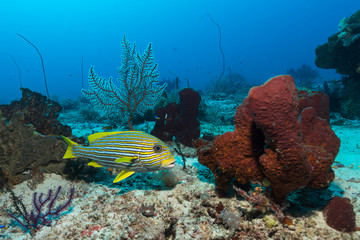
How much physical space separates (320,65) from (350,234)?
461 inches

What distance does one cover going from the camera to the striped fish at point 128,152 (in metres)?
2.68

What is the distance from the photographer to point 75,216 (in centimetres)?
281

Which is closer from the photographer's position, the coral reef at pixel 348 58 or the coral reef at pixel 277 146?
the coral reef at pixel 277 146

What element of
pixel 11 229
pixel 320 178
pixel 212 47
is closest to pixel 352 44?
pixel 320 178

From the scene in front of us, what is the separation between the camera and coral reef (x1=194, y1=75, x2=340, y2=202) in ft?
6.24

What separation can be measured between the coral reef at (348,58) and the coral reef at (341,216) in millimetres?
8692

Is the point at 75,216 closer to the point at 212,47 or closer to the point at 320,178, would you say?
the point at 320,178

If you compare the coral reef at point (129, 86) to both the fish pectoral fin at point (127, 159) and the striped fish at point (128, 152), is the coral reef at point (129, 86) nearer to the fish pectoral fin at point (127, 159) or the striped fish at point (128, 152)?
the striped fish at point (128, 152)

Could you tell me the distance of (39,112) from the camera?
5.60 meters

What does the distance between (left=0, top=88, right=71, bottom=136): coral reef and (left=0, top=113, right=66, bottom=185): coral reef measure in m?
1.71

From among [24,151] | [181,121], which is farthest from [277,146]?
[24,151]

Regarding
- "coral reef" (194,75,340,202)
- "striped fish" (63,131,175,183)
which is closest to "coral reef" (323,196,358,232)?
"coral reef" (194,75,340,202)

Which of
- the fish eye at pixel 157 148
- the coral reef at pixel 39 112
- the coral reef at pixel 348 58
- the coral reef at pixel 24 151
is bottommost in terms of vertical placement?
the coral reef at pixel 24 151

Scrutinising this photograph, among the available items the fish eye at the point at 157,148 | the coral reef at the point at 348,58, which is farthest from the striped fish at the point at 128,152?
the coral reef at the point at 348,58
